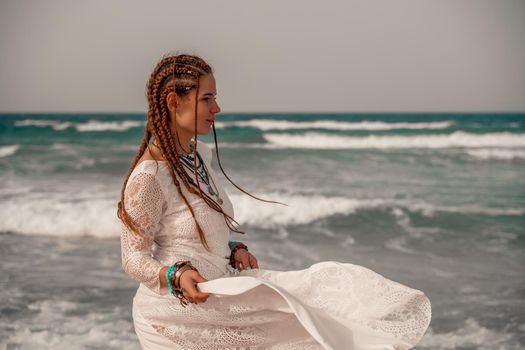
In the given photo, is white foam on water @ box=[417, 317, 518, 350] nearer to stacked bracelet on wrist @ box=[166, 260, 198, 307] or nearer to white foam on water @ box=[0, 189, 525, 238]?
white foam on water @ box=[0, 189, 525, 238]

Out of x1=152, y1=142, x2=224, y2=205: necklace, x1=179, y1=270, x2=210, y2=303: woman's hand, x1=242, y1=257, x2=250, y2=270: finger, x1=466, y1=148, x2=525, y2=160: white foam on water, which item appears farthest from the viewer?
x1=466, y1=148, x2=525, y2=160: white foam on water

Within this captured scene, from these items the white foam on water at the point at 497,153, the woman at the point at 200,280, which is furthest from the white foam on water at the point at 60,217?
the white foam on water at the point at 497,153

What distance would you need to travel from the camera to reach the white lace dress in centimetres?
204

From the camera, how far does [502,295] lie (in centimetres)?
535

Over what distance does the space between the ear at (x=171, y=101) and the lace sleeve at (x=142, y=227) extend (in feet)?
0.83

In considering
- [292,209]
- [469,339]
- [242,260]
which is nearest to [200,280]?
[242,260]

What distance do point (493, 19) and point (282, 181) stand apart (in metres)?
15.2

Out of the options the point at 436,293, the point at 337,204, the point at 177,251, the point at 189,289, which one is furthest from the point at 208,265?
the point at 337,204

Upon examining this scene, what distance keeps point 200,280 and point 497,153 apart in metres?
17.4

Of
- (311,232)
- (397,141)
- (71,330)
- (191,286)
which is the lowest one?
(397,141)

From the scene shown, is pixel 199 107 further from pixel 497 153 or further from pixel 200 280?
pixel 497 153

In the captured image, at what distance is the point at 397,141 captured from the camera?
73.0 ft

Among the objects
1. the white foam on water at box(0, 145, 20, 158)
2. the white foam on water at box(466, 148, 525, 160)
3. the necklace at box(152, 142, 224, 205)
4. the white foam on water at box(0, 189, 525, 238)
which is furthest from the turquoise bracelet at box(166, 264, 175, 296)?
the white foam on water at box(0, 145, 20, 158)

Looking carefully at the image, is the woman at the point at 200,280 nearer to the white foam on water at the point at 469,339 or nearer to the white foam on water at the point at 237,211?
the white foam on water at the point at 469,339
